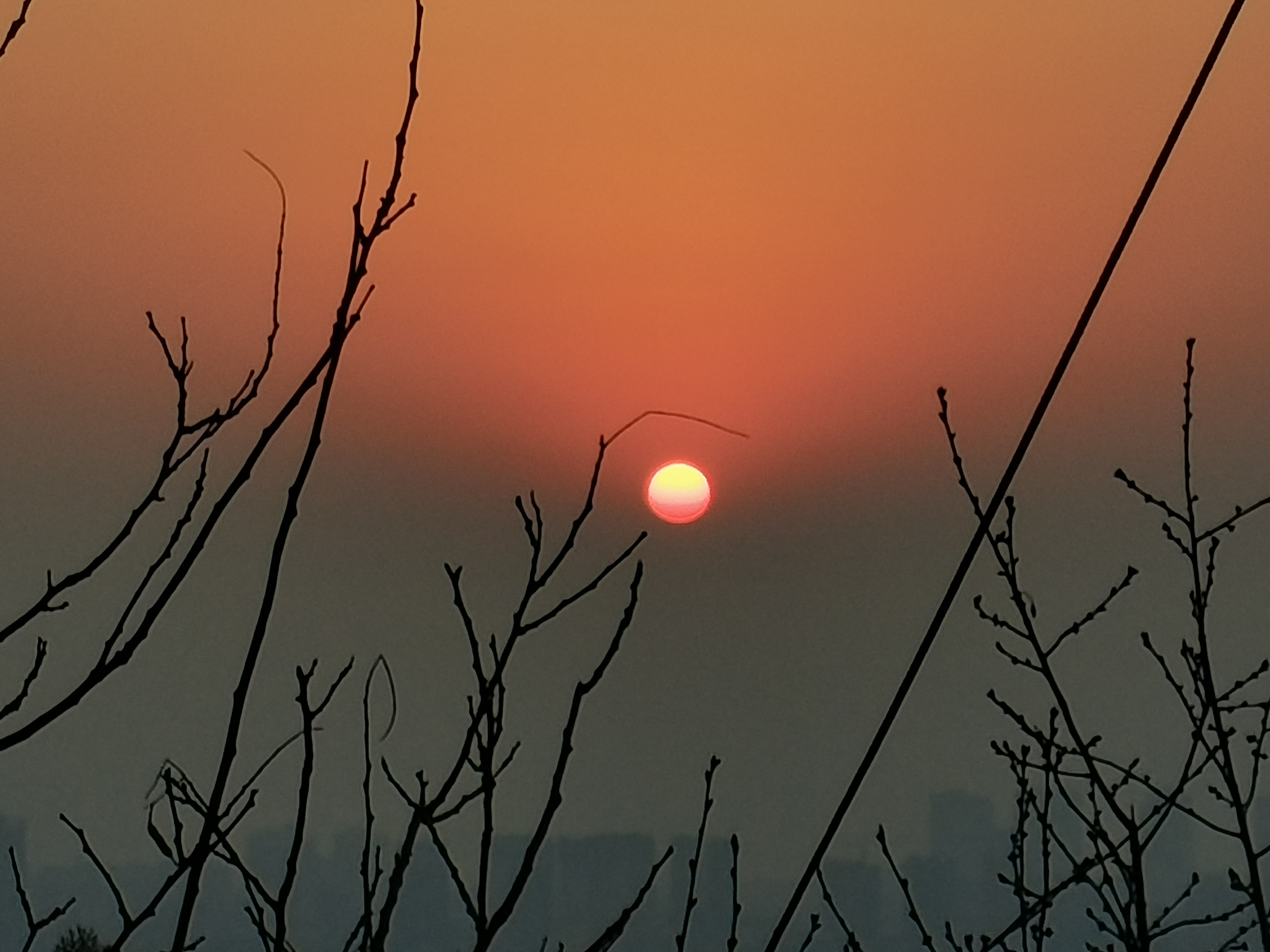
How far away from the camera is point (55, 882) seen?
45.6 feet

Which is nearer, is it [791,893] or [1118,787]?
[791,893]

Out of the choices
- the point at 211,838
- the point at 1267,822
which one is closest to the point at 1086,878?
the point at 211,838

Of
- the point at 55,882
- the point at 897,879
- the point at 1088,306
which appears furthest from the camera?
the point at 55,882

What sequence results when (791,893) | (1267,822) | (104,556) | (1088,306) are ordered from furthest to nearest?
1. (1267,822)
2. (104,556)
3. (791,893)
4. (1088,306)

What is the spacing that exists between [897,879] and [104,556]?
1.36 metres

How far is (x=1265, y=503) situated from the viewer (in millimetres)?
2078

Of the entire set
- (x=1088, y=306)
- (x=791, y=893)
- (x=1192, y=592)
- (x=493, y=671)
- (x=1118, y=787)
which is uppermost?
(x=1192, y=592)

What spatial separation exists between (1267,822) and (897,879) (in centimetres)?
585

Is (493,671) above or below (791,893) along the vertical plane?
above

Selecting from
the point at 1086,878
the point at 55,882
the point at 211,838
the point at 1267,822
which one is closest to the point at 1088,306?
the point at 211,838

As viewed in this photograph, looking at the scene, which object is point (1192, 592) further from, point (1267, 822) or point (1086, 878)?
point (1267, 822)

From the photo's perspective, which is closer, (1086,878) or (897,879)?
(1086,878)

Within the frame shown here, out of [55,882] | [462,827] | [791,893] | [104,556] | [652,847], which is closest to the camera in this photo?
[791,893]

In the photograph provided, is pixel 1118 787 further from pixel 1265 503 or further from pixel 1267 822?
pixel 1267 822
